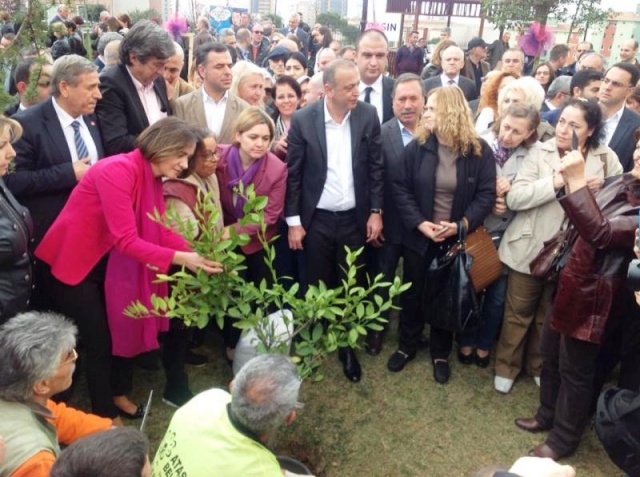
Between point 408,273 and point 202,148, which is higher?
point 202,148

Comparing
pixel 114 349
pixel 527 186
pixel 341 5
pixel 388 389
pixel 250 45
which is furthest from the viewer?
pixel 341 5

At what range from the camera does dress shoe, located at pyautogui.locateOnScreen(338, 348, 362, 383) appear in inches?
152

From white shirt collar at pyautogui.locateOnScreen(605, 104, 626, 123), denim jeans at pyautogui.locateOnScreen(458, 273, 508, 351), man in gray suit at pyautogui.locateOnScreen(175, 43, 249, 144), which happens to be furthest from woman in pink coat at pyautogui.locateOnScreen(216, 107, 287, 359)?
white shirt collar at pyautogui.locateOnScreen(605, 104, 626, 123)

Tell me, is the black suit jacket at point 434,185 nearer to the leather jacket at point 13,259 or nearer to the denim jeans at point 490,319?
the denim jeans at point 490,319

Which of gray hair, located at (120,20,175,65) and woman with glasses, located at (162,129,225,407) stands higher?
gray hair, located at (120,20,175,65)

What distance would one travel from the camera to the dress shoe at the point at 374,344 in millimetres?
4184

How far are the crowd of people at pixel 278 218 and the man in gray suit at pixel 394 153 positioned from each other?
0.02m

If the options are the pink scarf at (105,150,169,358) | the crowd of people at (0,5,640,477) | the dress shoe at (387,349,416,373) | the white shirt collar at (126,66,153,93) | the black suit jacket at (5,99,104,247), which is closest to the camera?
the crowd of people at (0,5,640,477)

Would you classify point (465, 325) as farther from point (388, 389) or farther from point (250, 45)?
point (250, 45)

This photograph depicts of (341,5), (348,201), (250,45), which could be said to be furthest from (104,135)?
(341,5)

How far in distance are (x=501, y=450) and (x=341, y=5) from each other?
73.0 m

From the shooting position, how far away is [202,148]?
3271 millimetres

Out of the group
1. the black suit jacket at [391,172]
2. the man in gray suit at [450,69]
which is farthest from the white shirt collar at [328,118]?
the man in gray suit at [450,69]

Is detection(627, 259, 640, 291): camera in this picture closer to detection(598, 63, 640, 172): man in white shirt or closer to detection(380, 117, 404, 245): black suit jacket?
detection(380, 117, 404, 245): black suit jacket
